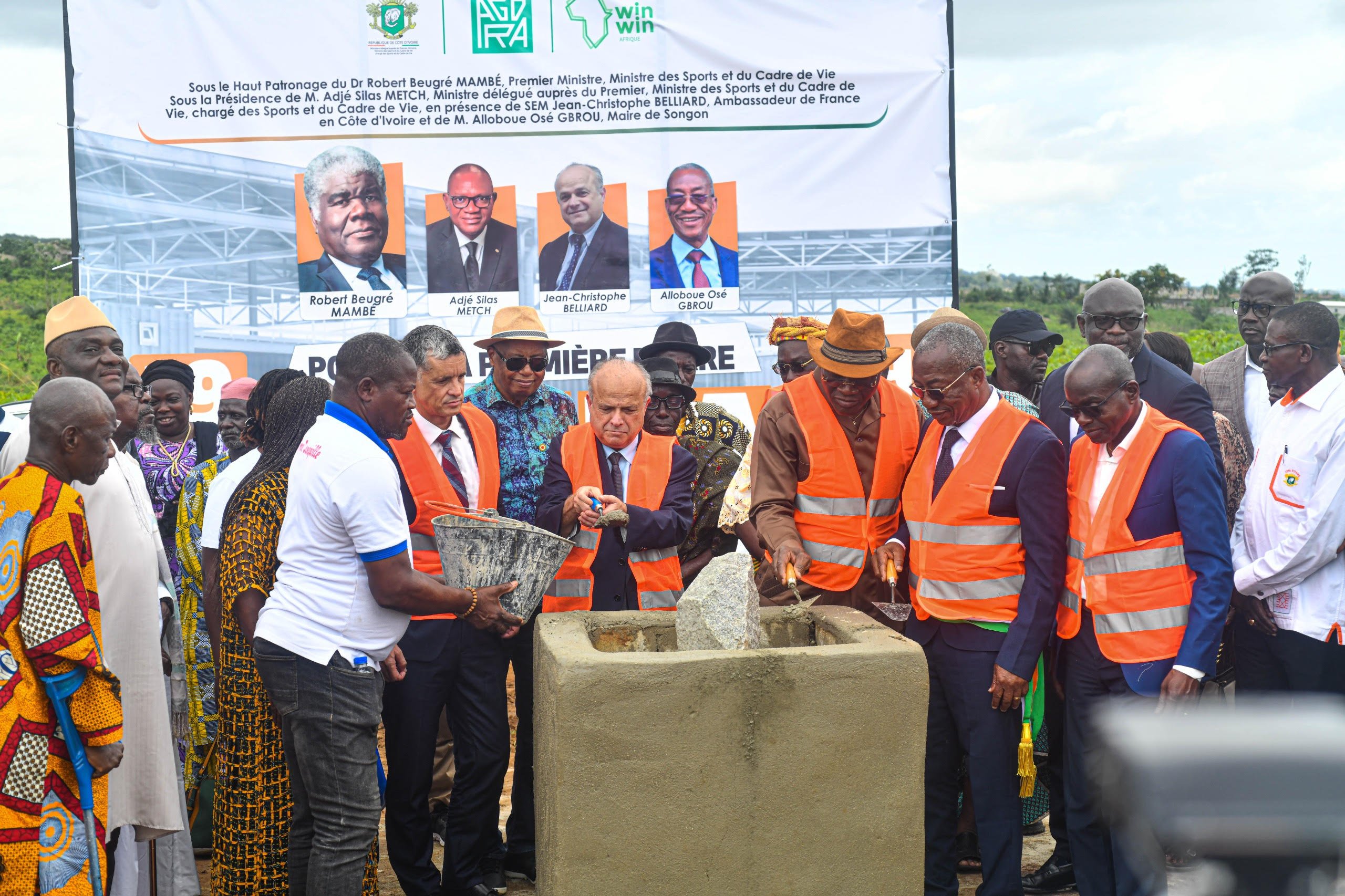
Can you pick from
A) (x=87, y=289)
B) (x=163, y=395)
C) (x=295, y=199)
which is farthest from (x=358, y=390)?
(x=87, y=289)

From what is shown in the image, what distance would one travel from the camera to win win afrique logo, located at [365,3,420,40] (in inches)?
274

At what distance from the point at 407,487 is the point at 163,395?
206 centimetres

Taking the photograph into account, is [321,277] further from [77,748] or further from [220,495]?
[77,748]

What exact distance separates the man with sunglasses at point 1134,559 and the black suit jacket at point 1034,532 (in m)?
0.08

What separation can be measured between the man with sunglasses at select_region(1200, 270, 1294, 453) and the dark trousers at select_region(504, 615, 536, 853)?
11.7 ft

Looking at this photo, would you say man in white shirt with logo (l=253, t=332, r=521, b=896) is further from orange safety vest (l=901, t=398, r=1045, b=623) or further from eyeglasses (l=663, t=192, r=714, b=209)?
eyeglasses (l=663, t=192, r=714, b=209)

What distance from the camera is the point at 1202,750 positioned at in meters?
1.30

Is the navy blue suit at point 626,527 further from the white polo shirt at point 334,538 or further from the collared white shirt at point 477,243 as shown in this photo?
the collared white shirt at point 477,243

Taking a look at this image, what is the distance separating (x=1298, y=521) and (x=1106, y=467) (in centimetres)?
97

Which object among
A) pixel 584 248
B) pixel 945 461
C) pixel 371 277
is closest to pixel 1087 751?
pixel 945 461

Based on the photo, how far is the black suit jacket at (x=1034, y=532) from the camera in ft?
12.9

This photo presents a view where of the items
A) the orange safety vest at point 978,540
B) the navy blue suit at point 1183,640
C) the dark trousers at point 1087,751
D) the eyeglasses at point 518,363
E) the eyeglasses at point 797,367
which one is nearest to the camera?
the navy blue suit at point 1183,640

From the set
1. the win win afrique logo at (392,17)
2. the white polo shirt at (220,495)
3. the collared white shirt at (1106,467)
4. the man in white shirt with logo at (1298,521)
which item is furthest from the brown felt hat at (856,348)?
the win win afrique logo at (392,17)

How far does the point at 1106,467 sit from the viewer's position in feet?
12.9
